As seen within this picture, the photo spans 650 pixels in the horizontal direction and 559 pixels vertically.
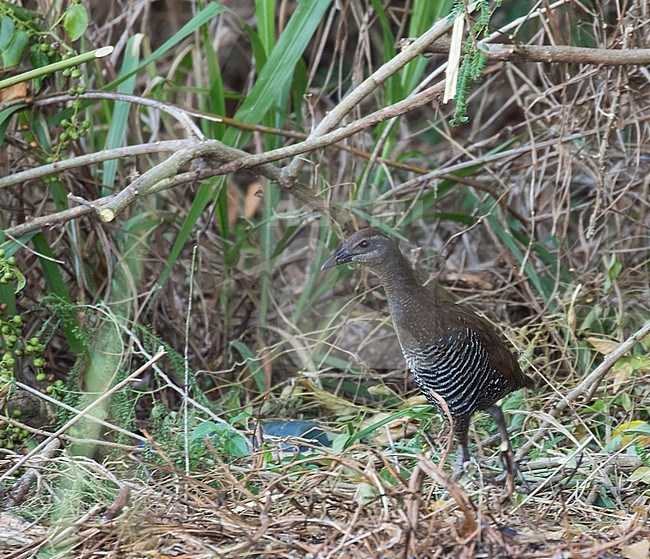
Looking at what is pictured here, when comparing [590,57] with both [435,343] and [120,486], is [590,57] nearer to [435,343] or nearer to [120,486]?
[435,343]

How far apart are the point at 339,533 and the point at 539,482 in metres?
0.89

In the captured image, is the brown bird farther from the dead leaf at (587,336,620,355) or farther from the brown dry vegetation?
the dead leaf at (587,336,620,355)

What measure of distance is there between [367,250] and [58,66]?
1.14 meters

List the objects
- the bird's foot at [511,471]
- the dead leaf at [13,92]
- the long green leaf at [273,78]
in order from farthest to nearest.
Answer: the long green leaf at [273,78] → the dead leaf at [13,92] → the bird's foot at [511,471]

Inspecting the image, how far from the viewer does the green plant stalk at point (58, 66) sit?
2879mm

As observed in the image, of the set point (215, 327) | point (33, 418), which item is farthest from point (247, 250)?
point (33, 418)

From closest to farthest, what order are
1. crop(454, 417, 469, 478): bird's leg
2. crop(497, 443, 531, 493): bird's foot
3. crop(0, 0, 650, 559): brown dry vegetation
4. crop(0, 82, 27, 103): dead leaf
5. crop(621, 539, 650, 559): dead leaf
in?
crop(621, 539, 650, 559): dead leaf < crop(0, 0, 650, 559): brown dry vegetation < crop(497, 443, 531, 493): bird's foot < crop(454, 417, 469, 478): bird's leg < crop(0, 82, 27, 103): dead leaf

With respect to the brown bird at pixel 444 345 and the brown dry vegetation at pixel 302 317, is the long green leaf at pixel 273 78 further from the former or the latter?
the brown bird at pixel 444 345

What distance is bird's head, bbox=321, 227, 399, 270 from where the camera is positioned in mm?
3021


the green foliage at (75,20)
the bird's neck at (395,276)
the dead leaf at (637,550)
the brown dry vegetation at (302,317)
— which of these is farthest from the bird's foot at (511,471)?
the green foliage at (75,20)

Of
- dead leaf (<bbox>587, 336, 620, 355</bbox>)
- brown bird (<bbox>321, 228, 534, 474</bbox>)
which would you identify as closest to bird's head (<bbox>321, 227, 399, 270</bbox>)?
brown bird (<bbox>321, 228, 534, 474</bbox>)

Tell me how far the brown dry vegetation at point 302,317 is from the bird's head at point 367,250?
0.34 meters

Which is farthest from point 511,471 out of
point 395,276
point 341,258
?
point 341,258

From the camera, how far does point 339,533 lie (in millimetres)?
2150
